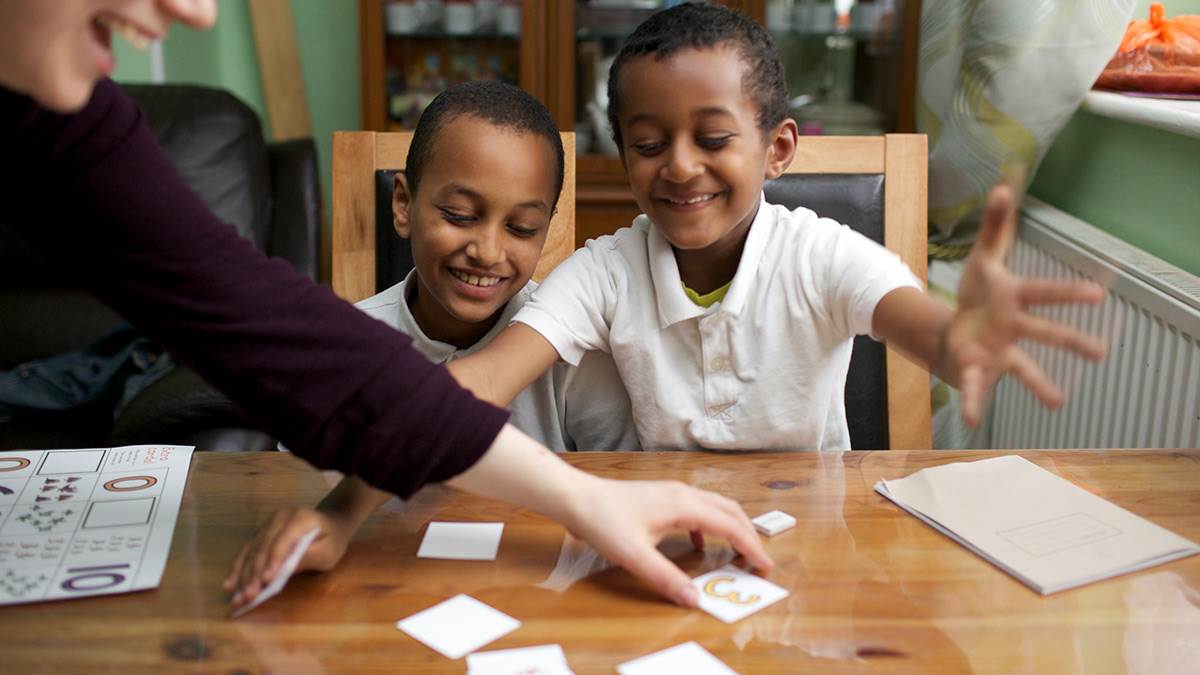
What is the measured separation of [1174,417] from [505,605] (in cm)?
135

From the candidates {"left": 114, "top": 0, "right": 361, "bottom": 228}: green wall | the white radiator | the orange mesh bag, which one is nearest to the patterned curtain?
the orange mesh bag

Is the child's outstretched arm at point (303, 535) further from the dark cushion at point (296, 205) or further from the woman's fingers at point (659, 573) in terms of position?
the dark cushion at point (296, 205)

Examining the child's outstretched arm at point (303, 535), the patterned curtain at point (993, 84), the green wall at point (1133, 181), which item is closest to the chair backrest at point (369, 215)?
the child's outstretched arm at point (303, 535)

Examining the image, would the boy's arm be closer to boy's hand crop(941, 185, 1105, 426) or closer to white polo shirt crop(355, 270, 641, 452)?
white polo shirt crop(355, 270, 641, 452)

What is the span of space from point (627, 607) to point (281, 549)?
282 mm

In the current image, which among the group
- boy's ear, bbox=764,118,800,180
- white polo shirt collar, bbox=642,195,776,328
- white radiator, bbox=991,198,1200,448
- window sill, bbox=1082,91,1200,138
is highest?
window sill, bbox=1082,91,1200,138

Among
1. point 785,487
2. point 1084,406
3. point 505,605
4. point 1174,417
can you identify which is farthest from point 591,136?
point 505,605

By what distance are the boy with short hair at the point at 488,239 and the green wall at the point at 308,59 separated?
7.95 ft

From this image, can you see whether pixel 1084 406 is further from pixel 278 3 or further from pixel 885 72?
pixel 278 3

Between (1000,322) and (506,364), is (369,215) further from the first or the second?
(1000,322)

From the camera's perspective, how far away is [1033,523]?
993 millimetres

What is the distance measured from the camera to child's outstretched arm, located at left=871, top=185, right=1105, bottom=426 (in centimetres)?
80

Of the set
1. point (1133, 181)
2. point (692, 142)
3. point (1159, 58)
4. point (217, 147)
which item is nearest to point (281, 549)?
point (692, 142)

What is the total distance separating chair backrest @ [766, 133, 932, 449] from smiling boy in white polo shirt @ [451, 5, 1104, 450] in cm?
20
